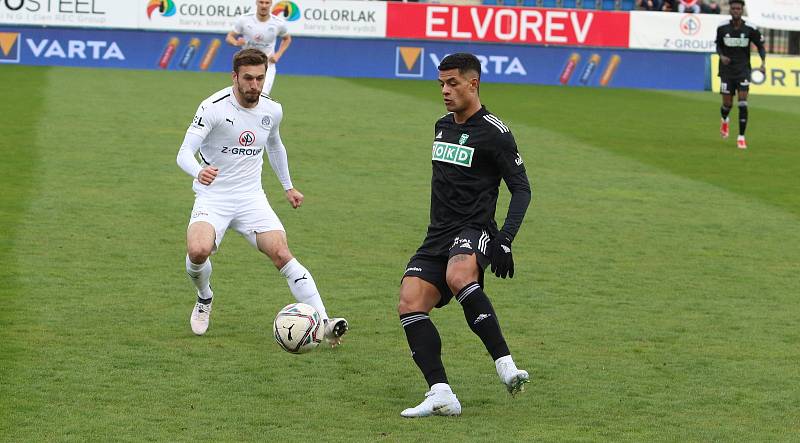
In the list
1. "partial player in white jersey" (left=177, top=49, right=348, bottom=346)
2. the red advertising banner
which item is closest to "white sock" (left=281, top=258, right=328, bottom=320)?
"partial player in white jersey" (left=177, top=49, right=348, bottom=346)

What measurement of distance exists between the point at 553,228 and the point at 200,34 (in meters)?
21.5

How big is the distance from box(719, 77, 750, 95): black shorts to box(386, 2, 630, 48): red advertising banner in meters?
13.2

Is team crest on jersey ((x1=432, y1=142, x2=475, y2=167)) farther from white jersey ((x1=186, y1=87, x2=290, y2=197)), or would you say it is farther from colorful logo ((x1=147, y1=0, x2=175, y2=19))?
colorful logo ((x1=147, y1=0, x2=175, y2=19))

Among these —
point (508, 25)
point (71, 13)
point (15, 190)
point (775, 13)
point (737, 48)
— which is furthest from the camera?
point (775, 13)

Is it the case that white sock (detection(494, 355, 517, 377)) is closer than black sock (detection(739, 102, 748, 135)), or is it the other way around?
white sock (detection(494, 355, 517, 377))

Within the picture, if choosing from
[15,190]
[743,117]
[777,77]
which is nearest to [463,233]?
[15,190]

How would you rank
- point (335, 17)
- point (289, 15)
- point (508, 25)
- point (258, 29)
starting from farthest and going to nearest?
1. point (508, 25)
2. point (335, 17)
3. point (289, 15)
4. point (258, 29)

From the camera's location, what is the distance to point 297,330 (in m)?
8.08

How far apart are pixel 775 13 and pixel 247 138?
30237mm

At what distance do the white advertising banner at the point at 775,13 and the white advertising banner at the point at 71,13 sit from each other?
1649 cm

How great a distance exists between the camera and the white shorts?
8633 millimetres

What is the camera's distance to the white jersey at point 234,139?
853 centimetres

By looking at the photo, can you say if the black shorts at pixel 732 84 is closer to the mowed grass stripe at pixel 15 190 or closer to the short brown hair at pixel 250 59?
the mowed grass stripe at pixel 15 190

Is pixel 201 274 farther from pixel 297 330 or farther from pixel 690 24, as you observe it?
pixel 690 24
